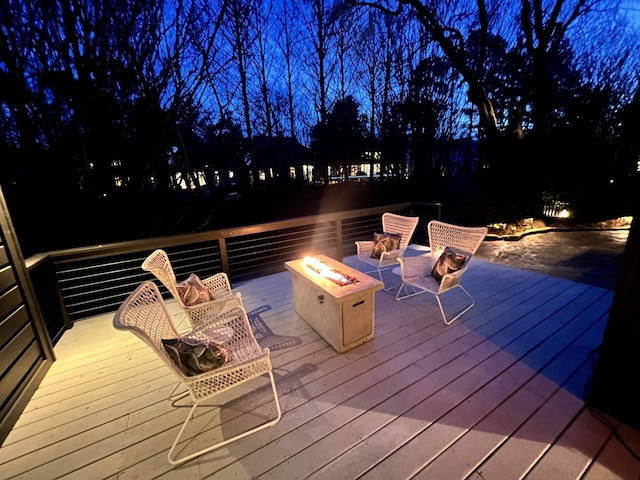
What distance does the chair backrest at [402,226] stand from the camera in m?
3.69

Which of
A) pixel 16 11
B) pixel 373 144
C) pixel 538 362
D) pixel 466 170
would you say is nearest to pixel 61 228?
pixel 16 11

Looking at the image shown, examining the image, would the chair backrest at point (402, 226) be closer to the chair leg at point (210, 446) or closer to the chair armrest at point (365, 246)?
the chair armrest at point (365, 246)

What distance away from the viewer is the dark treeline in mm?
4055

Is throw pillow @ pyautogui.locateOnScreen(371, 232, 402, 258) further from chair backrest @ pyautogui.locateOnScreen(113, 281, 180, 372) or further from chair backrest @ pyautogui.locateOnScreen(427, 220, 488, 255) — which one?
chair backrest @ pyautogui.locateOnScreen(113, 281, 180, 372)

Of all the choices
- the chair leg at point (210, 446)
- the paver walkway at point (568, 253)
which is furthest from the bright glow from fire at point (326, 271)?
the paver walkway at point (568, 253)

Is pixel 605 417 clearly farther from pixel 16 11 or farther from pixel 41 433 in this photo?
pixel 16 11

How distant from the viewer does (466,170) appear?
67.7 ft

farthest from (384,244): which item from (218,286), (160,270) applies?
(160,270)

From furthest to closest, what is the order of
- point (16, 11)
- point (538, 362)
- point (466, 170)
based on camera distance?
1. point (466, 170)
2. point (16, 11)
3. point (538, 362)

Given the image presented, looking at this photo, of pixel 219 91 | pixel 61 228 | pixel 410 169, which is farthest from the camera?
pixel 410 169

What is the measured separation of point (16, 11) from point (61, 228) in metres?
3.06

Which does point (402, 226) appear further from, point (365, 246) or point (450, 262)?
point (450, 262)

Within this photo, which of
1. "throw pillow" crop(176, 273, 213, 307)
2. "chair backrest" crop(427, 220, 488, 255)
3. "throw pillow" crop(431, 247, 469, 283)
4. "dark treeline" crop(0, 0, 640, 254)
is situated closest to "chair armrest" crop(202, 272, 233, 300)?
"throw pillow" crop(176, 273, 213, 307)

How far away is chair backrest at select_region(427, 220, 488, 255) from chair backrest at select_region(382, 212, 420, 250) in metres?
0.28
